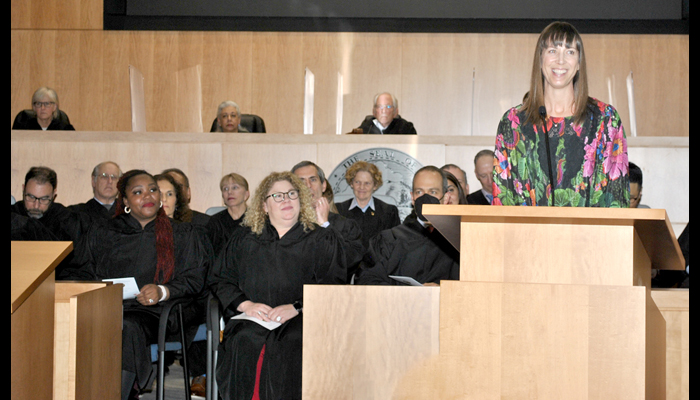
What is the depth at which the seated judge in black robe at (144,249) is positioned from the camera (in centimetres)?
384

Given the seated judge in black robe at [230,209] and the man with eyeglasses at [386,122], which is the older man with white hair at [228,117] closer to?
the man with eyeglasses at [386,122]

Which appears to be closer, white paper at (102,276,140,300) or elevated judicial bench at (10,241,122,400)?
elevated judicial bench at (10,241,122,400)

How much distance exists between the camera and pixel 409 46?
876 cm

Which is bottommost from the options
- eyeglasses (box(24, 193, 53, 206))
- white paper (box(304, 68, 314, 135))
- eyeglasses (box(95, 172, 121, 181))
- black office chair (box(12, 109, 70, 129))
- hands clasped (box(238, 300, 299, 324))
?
hands clasped (box(238, 300, 299, 324))

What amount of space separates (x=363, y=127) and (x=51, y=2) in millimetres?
4859

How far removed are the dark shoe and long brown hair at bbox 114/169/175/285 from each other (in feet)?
2.05

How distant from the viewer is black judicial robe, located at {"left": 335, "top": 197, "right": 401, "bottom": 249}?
4.94 metres

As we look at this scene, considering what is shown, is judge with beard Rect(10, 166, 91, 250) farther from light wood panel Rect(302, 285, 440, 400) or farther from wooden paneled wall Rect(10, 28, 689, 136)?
wooden paneled wall Rect(10, 28, 689, 136)

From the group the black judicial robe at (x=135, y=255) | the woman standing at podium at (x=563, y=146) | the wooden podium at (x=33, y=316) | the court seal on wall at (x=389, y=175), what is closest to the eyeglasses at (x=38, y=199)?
the black judicial robe at (x=135, y=255)

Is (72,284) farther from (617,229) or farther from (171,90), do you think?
(171,90)

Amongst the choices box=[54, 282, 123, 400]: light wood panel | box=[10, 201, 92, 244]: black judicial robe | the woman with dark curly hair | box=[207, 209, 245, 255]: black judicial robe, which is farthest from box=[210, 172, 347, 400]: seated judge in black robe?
box=[10, 201, 92, 244]: black judicial robe

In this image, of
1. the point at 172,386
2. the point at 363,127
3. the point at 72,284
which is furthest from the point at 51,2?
the point at 72,284

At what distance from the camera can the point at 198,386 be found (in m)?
4.07

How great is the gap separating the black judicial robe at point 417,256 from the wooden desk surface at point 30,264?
1929mm
